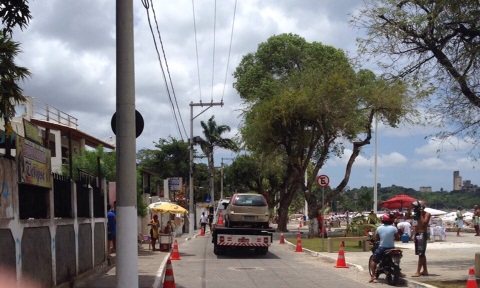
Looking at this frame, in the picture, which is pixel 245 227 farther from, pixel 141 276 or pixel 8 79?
pixel 8 79

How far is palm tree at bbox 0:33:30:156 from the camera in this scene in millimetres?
9242

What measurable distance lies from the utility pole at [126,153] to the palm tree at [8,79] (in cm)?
154

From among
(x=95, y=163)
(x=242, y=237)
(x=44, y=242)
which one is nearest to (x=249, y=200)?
(x=242, y=237)

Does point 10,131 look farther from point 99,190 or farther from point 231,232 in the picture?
point 231,232

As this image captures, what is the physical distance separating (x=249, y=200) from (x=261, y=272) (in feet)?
22.0

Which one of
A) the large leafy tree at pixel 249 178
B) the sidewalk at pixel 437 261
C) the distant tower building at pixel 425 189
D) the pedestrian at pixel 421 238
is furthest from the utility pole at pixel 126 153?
the distant tower building at pixel 425 189

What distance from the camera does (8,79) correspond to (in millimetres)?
9383

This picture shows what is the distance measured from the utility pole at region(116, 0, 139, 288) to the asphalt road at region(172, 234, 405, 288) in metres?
6.16

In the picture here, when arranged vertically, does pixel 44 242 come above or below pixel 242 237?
above

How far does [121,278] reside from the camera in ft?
28.9

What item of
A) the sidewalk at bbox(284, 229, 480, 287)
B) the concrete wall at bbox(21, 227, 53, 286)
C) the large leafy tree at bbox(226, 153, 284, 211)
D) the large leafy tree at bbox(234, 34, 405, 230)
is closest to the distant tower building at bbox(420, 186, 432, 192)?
the large leafy tree at bbox(226, 153, 284, 211)

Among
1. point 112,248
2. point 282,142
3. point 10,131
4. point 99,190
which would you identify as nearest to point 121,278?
point 10,131

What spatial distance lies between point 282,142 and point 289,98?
149 inches

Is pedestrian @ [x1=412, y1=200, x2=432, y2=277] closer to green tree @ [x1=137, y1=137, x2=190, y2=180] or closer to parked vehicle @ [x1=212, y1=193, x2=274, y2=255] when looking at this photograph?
parked vehicle @ [x1=212, y1=193, x2=274, y2=255]
